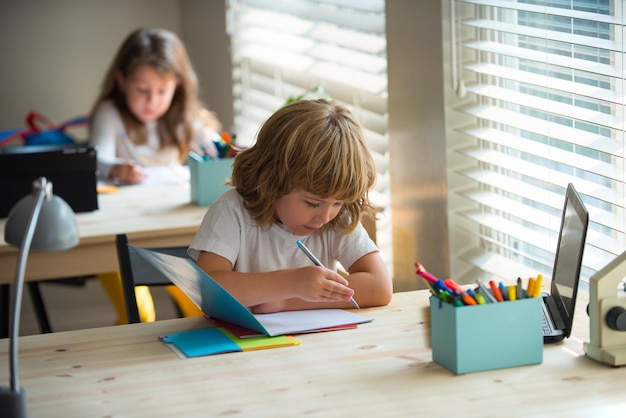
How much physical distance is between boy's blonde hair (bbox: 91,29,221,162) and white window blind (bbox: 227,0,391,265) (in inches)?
14.2

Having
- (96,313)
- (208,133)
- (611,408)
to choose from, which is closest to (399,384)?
(611,408)

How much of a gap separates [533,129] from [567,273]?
0.66 m

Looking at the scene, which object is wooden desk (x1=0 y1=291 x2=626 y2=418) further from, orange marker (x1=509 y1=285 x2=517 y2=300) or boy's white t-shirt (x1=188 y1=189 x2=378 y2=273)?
boy's white t-shirt (x1=188 y1=189 x2=378 y2=273)

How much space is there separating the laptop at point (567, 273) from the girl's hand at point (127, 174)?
1939mm

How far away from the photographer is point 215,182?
2805 millimetres

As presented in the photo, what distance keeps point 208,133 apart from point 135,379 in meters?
2.36

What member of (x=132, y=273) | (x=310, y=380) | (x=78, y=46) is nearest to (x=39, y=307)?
(x=78, y=46)

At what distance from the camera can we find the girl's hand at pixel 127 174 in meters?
3.21

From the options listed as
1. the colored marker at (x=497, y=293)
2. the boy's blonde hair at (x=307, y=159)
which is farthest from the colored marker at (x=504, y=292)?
the boy's blonde hair at (x=307, y=159)

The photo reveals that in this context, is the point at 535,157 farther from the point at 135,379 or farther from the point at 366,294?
the point at 135,379

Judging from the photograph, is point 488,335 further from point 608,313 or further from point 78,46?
point 78,46

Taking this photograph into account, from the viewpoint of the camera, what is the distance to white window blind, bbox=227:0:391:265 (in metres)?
2.90

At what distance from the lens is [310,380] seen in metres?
1.31

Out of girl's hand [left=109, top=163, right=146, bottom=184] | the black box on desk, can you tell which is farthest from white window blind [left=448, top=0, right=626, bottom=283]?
girl's hand [left=109, top=163, right=146, bottom=184]
